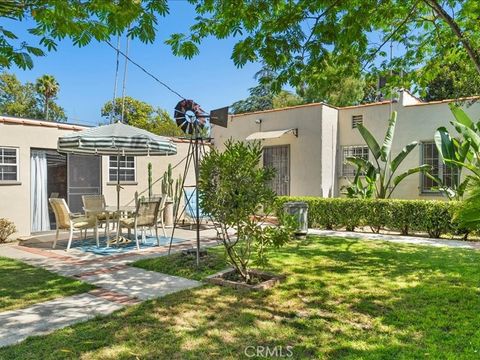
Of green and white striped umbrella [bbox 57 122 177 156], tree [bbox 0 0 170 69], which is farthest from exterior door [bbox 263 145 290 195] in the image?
tree [bbox 0 0 170 69]

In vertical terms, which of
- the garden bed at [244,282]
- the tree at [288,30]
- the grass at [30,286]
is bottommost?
the grass at [30,286]

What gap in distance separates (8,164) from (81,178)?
266cm

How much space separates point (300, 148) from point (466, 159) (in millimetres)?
7291

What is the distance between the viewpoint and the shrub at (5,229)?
11.7 metres

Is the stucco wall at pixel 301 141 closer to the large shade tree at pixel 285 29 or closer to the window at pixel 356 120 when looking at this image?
the window at pixel 356 120

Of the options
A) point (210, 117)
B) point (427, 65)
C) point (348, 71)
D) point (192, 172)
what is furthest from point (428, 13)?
point (192, 172)

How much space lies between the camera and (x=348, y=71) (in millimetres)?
8375

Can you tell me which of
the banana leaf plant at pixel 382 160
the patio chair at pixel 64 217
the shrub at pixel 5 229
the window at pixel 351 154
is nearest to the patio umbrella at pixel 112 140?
the patio chair at pixel 64 217

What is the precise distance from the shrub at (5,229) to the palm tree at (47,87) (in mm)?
35980

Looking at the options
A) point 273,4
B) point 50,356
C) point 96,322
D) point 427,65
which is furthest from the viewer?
point 427,65

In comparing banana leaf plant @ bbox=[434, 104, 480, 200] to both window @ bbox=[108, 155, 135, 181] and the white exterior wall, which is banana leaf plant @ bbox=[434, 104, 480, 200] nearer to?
window @ bbox=[108, 155, 135, 181]

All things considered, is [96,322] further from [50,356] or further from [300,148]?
[300,148]

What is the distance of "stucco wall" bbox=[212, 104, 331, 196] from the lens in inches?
681

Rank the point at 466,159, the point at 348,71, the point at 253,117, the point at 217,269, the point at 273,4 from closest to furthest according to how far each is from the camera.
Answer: the point at 273,4
the point at 217,269
the point at 348,71
the point at 466,159
the point at 253,117
